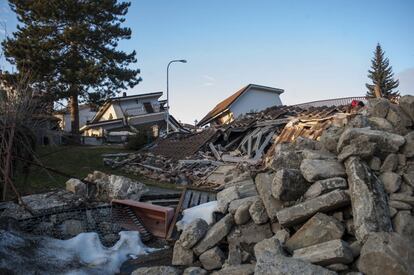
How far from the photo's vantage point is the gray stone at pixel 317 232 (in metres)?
5.01

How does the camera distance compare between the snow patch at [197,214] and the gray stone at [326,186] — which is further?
the snow patch at [197,214]

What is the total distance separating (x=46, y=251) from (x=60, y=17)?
23.5m

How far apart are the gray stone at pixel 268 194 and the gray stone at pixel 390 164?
1.60 meters

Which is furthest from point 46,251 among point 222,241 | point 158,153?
point 158,153

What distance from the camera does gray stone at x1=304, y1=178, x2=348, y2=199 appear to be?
548 centimetres

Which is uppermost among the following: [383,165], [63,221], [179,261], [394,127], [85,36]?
[85,36]

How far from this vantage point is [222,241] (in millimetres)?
6188

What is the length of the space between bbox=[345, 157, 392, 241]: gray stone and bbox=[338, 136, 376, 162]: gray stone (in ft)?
0.81

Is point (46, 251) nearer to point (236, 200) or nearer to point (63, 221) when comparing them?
point (63, 221)

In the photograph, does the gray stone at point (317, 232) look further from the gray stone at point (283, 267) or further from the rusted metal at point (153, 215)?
the rusted metal at point (153, 215)

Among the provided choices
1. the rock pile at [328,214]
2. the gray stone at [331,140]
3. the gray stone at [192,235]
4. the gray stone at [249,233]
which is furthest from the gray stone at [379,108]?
the gray stone at [192,235]

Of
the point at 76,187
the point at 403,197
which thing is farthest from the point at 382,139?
the point at 76,187

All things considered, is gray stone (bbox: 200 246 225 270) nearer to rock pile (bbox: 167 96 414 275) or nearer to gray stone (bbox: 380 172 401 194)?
rock pile (bbox: 167 96 414 275)

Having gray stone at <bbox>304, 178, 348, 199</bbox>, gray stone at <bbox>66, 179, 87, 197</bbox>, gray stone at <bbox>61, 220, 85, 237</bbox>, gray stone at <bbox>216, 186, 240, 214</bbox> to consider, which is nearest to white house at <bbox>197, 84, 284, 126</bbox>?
gray stone at <bbox>66, 179, 87, 197</bbox>
